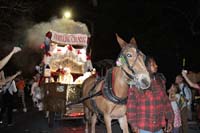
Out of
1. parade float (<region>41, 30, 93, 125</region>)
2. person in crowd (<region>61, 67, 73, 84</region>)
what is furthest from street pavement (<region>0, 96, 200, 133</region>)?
person in crowd (<region>61, 67, 73, 84</region>)

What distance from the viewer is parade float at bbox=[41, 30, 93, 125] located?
1364cm

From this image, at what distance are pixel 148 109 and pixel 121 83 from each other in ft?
7.76

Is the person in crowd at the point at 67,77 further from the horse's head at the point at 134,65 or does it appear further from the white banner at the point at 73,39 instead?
the horse's head at the point at 134,65

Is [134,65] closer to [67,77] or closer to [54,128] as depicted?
[54,128]

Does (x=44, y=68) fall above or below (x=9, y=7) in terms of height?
below

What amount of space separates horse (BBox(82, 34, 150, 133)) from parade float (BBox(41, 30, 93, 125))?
11.8 ft

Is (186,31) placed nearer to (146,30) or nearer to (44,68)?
(146,30)

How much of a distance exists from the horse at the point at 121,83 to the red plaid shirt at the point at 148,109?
0.68 feet

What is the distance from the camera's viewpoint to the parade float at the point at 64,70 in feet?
44.8

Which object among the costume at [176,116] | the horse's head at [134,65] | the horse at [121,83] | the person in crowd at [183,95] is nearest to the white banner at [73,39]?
the person in crowd at [183,95]

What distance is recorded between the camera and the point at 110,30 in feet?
108

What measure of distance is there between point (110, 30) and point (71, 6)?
9.18m

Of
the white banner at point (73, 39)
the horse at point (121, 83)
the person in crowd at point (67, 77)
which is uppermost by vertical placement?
the white banner at point (73, 39)

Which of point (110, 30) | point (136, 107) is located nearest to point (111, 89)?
point (136, 107)
